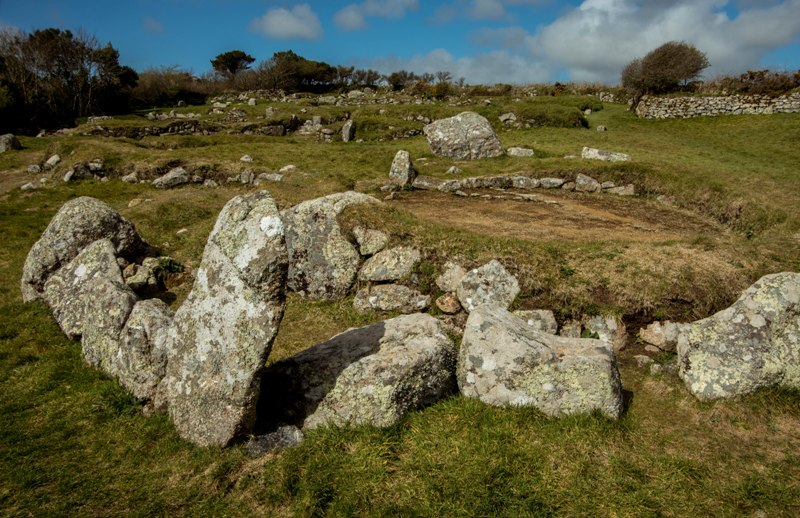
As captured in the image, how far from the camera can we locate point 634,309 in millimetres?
10344

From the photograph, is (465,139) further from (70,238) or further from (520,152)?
(70,238)

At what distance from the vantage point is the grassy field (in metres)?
5.88

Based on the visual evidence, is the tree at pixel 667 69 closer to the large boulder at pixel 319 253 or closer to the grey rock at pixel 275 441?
the large boulder at pixel 319 253

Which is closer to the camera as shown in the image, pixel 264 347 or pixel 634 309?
pixel 264 347

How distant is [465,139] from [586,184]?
8523mm

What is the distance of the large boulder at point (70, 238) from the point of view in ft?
39.4

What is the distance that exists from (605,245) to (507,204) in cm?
645

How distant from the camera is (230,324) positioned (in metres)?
6.45

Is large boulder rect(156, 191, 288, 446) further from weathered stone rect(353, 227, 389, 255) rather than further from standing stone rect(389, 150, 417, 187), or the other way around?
standing stone rect(389, 150, 417, 187)

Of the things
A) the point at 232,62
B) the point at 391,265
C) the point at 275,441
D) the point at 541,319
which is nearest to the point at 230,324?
the point at 275,441

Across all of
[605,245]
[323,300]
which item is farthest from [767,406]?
[323,300]

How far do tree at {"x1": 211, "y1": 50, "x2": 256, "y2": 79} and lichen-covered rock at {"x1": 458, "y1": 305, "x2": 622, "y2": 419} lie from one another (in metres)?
85.4

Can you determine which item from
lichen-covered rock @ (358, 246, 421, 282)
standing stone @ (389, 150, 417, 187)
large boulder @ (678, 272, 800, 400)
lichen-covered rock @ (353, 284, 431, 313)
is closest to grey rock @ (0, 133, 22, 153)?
standing stone @ (389, 150, 417, 187)

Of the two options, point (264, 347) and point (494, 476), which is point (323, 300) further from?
point (494, 476)
